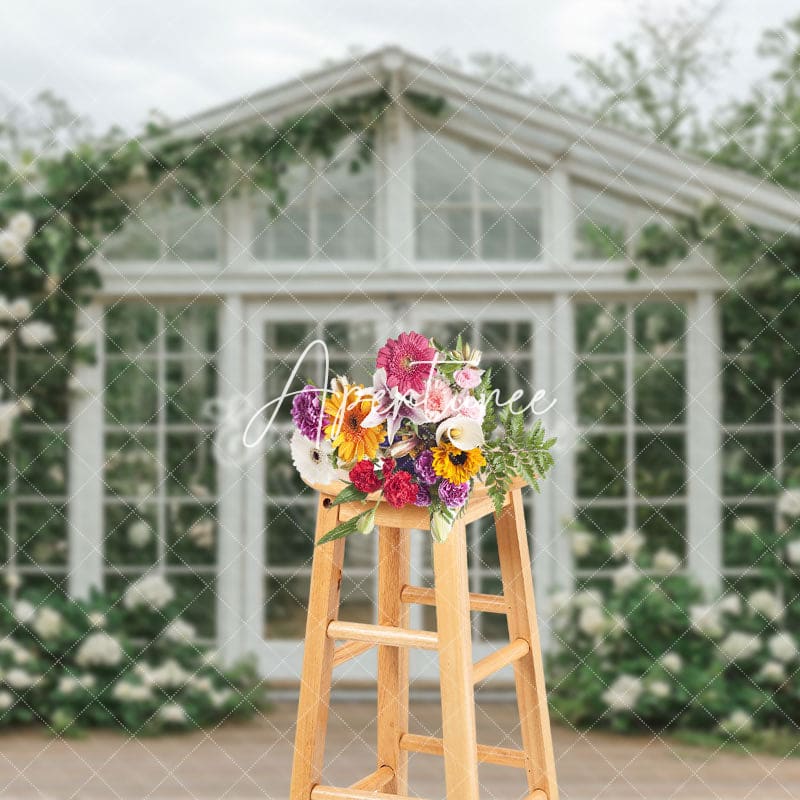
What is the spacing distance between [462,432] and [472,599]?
374 mm

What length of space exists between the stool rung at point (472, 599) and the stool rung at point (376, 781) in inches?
12.0

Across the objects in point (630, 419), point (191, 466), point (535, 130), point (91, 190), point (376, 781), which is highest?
point (535, 130)

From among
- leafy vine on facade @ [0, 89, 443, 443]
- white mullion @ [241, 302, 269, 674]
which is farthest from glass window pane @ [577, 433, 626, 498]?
leafy vine on facade @ [0, 89, 443, 443]

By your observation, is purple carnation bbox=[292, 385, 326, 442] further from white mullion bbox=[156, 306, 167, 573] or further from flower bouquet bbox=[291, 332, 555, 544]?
white mullion bbox=[156, 306, 167, 573]

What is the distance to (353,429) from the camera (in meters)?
1.67

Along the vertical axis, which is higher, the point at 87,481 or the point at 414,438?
the point at 87,481

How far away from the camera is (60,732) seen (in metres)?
3.51

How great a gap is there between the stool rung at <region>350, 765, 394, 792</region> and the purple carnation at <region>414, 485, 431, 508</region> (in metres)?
0.50

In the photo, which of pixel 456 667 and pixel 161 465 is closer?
pixel 456 667

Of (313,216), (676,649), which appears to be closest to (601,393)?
(676,649)

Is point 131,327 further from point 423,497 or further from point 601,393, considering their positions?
point 423,497

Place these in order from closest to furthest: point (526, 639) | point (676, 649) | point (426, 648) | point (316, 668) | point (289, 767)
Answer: point (426, 648)
point (316, 668)
point (526, 639)
point (289, 767)
point (676, 649)

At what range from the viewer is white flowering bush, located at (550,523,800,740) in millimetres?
3543

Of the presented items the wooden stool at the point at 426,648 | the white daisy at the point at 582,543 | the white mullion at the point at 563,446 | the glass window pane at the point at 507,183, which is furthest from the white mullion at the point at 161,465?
the wooden stool at the point at 426,648
